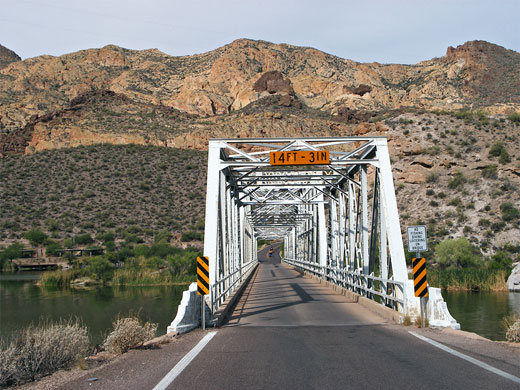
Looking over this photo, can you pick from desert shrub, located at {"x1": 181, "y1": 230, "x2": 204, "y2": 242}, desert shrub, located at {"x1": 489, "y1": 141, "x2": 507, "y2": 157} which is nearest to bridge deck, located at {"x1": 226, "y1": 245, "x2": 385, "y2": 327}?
desert shrub, located at {"x1": 489, "y1": 141, "x2": 507, "y2": 157}

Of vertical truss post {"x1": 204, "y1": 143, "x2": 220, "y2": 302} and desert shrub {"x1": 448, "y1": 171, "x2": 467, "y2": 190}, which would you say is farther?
desert shrub {"x1": 448, "y1": 171, "x2": 467, "y2": 190}

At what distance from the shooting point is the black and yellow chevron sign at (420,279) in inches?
481

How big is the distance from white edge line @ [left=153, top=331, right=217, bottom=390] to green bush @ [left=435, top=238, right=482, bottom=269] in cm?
2755

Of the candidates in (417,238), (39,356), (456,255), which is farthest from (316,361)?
(456,255)

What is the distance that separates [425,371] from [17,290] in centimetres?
3393

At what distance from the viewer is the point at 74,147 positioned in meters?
86.4

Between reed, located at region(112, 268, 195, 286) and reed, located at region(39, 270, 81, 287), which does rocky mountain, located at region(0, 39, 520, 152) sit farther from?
reed, located at region(112, 268, 195, 286)

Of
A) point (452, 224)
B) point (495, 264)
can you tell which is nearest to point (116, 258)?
point (452, 224)

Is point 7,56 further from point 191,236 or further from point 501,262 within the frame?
point 501,262

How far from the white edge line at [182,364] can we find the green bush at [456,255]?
1085 inches

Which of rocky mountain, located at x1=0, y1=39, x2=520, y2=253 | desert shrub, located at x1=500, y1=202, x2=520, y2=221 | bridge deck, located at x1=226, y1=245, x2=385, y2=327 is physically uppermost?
rocky mountain, located at x1=0, y1=39, x2=520, y2=253

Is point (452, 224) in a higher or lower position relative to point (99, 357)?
higher

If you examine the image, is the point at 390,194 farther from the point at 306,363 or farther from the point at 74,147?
the point at 74,147

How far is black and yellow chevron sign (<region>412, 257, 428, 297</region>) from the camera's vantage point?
12.2 m
